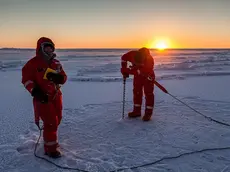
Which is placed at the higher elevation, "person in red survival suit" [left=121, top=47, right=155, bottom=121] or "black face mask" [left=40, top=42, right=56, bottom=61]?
"black face mask" [left=40, top=42, right=56, bottom=61]

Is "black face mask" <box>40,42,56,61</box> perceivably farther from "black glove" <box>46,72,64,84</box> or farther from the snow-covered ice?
the snow-covered ice

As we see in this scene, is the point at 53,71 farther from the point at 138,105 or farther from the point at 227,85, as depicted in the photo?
the point at 227,85

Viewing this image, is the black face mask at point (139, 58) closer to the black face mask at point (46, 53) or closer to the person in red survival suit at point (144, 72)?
the person in red survival suit at point (144, 72)

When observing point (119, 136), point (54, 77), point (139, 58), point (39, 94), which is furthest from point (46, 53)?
point (139, 58)

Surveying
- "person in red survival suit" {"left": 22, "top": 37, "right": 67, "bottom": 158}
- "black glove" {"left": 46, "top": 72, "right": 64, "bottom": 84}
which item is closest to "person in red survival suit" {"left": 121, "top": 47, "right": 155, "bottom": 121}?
"person in red survival suit" {"left": 22, "top": 37, "right": 67, "bottom": 158}

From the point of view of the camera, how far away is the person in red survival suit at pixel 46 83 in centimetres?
345

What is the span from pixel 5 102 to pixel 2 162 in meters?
3.83

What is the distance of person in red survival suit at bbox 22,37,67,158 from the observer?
11.3ft

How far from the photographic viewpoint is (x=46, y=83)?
353 cm

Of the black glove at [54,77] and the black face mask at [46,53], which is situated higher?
the black face mask at [46,53]

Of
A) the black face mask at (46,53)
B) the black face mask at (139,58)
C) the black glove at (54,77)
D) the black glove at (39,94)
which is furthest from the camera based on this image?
the black face mask at (139,58)

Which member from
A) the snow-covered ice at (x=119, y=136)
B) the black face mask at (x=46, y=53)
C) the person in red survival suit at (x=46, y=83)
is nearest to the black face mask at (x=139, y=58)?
the snow-covered ice at (x=119, y=136)

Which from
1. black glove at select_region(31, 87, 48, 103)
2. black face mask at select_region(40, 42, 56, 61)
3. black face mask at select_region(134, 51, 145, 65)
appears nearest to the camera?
black glove at select_region(31, 87, 48, 103)

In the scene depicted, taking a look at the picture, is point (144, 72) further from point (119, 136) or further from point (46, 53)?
point (46, 53)
